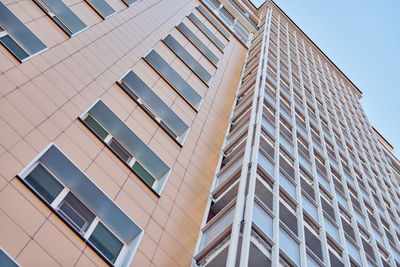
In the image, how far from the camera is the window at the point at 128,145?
12891mm

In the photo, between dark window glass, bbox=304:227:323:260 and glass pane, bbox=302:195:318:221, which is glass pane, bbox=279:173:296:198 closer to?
glass pane, bbox=302:195:318:221

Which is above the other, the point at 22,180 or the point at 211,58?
the point at 211,58

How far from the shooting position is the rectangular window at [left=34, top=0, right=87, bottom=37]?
15.5 metres

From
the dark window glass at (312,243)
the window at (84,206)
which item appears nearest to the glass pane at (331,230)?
the dark window glass at (312,243)

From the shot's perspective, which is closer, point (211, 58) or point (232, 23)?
point (211, 58)

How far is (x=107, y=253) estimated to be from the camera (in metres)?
10.0

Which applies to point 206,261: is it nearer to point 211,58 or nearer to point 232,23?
point 211,58

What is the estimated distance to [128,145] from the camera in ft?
43.2

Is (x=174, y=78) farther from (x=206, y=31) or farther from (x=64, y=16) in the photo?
(x=206, y=31)

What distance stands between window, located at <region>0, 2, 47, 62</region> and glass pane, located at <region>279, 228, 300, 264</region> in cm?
903

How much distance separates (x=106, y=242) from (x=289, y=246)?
5.15 meters

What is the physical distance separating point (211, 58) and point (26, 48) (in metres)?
11.6

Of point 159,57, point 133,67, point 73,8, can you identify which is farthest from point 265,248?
point 73,8

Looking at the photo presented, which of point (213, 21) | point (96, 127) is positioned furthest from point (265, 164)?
point (213, 21)
